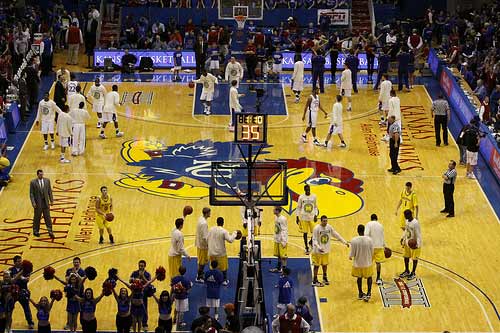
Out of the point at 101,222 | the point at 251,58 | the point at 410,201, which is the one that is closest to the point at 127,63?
the point at 251,58

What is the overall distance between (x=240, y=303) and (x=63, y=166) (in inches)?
471

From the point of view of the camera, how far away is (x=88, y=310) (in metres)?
21.5

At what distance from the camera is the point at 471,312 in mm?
23469

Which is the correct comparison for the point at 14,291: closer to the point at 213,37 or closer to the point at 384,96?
the point at 384,96

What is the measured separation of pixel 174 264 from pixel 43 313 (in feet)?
11.7

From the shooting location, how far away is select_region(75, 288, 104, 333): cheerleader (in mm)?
21361

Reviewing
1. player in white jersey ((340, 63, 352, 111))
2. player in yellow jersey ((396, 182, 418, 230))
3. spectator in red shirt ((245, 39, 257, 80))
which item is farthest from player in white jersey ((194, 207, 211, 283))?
spectator in red shirt ((245, 39, 257, 80))

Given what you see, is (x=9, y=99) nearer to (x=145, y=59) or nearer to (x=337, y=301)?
(x=145, y=59)

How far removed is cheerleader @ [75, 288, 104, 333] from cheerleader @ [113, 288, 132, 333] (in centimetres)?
39

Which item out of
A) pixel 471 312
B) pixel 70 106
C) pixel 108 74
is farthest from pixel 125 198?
pixel 108 74

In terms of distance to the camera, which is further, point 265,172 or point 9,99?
point 9,99

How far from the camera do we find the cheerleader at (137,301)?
70.4 feet

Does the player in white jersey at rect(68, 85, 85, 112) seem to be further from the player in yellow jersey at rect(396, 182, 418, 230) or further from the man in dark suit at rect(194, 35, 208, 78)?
the player in yellow jersey at rect(396, 182, 418, 230)

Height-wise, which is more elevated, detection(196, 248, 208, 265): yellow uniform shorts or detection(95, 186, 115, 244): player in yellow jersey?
detection(95, 186, 115, 244): player in yellow jersey
